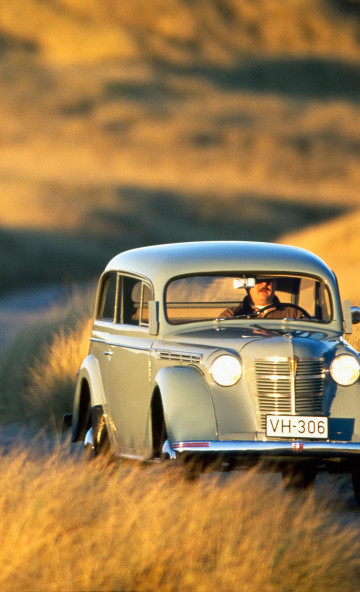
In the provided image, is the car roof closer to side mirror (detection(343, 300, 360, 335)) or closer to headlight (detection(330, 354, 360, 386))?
side mirror (detection(343, 300, 360, 335))

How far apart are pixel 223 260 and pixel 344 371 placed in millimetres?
1564

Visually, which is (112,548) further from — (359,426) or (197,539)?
(359,426)

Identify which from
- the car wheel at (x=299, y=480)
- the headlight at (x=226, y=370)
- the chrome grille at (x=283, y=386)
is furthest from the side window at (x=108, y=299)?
the chrome grille at (x=283, y=386)

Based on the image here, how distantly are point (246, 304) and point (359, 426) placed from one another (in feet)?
5.42

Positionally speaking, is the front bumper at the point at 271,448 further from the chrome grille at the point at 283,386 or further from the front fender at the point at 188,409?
the chrome grille at the point at 283,386

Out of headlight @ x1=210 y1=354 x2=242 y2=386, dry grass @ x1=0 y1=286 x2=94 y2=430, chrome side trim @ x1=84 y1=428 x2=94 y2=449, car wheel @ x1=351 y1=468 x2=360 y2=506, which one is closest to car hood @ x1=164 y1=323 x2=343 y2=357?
headlight @ x1=210 y1=354 x2=242 y2=386

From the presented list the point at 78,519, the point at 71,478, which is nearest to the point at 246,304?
the point at 71,478

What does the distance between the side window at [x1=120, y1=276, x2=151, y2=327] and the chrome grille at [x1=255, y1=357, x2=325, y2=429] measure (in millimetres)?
1421

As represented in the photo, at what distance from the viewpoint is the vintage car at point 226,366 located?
734 cm

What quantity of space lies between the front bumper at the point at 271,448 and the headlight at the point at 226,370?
0.42 meters

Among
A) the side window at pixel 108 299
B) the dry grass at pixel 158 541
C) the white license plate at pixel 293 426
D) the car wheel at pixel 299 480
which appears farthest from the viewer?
the side window at pixel 108 299

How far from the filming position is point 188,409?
24.1 ft

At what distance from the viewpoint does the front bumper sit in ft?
23.5

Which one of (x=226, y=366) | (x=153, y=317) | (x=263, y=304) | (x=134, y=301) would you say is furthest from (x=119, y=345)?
(x=226, y=366)
